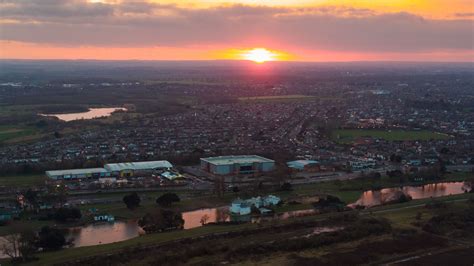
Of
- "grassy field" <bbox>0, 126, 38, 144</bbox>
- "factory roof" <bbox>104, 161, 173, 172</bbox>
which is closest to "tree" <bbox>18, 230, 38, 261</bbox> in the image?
"factory roof" <bbox>104, 161, 173, 172</bbox>

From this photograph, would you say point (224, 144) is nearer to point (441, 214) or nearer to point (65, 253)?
point (441, 214)

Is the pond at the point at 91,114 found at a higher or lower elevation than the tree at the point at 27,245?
lower

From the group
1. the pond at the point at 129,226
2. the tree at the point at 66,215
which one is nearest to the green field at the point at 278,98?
the pond at the point at 129,226

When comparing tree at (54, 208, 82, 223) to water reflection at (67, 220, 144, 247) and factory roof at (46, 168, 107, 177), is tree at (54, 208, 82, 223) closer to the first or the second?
water reflection at (67, 220, 144, 247)

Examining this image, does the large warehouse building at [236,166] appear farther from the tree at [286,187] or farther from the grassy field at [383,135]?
the grassy field at [383,135]

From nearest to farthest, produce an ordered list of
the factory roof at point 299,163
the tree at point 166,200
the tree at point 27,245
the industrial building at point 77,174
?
the tree at point 27,245, the tree at point 166,200, the industrial building at point 77,174, the factory roof at point 299,163

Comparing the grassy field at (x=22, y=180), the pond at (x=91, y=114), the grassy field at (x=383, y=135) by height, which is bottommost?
the pond at (x=91, y=114)

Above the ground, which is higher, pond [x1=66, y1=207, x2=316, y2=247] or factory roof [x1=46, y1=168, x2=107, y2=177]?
factory roof [x1=46, y1=168, x2=107, y2=177]

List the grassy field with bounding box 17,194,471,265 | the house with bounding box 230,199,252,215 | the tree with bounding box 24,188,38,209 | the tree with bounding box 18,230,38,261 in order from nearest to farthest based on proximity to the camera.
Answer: the tree with bounding box 18,230,38,261 → the grassy field with bounding box 17,194,471,265 → the house with bounding box 230,199,252,215 → the tree with bounding box 24,188,38,209
